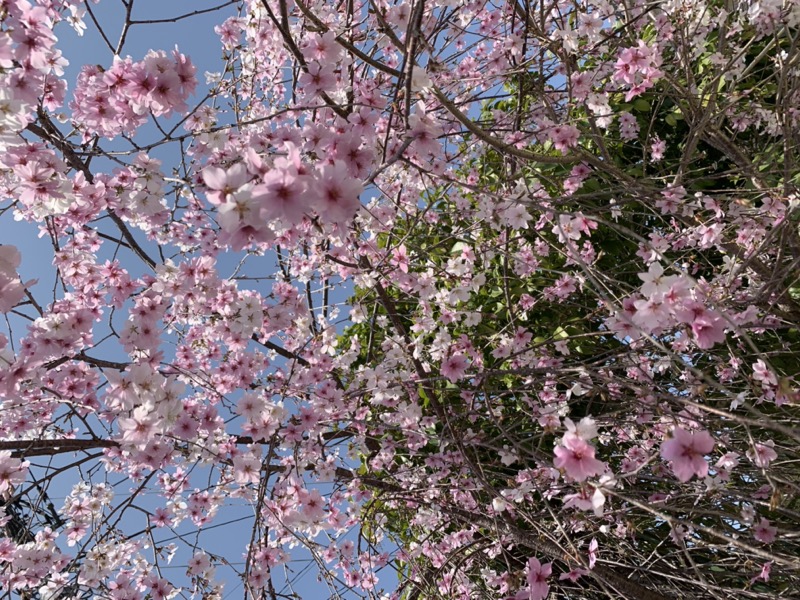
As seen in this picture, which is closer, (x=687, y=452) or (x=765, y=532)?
(x=687, y=452)

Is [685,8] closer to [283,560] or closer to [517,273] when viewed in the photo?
[517,273]

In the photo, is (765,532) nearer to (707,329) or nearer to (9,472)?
(707,329)

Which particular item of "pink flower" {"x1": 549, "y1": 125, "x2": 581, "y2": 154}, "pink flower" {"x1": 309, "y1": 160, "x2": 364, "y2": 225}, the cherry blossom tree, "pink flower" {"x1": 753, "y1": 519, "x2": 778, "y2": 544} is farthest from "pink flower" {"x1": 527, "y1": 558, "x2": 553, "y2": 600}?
"pink flower" {"x1": 549, "y1": 125, "x2": 581, "y2": 154}

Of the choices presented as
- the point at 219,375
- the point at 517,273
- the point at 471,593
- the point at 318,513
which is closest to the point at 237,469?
the point at 318,513

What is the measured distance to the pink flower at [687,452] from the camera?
55.7 inches

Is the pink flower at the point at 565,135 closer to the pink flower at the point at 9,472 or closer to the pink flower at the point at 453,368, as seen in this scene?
the pink flower at the point at 453,368

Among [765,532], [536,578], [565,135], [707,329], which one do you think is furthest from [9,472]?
[765,532]

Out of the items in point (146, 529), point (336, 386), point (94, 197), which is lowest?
point (146, 529)

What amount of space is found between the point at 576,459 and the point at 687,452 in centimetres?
29

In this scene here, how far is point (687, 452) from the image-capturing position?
4.70ft

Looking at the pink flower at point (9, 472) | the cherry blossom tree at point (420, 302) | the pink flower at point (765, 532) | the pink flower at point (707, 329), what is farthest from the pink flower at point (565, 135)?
the pink flower at point (9, 472)

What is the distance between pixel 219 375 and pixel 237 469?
0.72 m

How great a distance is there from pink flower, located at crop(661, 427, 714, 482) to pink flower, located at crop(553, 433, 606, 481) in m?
0.19

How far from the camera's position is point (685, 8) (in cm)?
253
